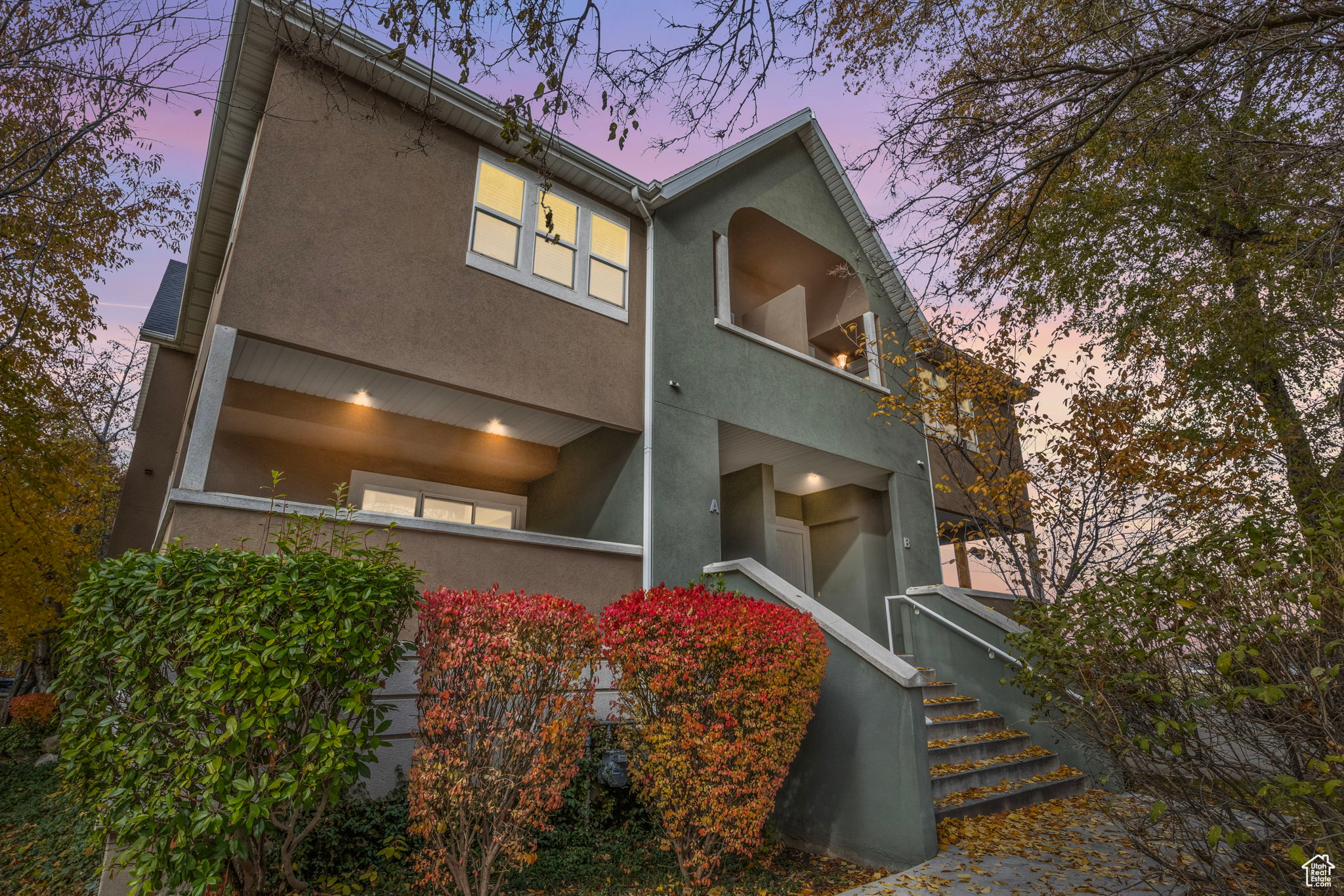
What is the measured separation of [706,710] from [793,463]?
6.58 metres

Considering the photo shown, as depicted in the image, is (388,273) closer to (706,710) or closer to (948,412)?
(706,710)

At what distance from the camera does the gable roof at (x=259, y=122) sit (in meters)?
6.54

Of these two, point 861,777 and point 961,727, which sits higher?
point 961,727

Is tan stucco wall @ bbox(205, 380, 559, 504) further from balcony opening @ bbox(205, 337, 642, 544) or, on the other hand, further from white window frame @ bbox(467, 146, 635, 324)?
white window frame @ bbox(467, 146, 635, 324)

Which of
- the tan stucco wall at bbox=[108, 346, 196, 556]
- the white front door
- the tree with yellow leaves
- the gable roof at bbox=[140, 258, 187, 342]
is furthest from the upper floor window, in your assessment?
the tan stucco wall at bbox=[108, 346, 196, 556]

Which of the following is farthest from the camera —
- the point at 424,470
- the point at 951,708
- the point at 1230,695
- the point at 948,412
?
the point at 948,412

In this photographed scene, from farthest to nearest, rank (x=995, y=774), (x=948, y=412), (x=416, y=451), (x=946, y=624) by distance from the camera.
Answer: (x=948, y=412)
(x=416, y=451)
(x=946, y=624)
(x=995, y=774)

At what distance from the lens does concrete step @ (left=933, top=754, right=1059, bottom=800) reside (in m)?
6.27

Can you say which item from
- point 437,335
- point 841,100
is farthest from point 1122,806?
point 437,335

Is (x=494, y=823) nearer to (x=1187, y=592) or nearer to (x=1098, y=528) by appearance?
(x=1187, y=592)

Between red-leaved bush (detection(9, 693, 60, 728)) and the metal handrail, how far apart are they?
49.1 feet

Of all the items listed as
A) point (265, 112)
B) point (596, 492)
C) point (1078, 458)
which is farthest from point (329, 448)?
point (1078, 458)

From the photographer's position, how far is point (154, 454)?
10.8m

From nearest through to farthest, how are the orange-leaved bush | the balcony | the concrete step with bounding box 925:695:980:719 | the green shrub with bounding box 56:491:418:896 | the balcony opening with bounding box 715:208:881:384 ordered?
the green shrub with bounding box 56:491:418:896 → the orange-leaved bush → the balcony → the concrete step with bounding box 925:695:980:719 → the balcony opening with bounding box 715:208:881:384
